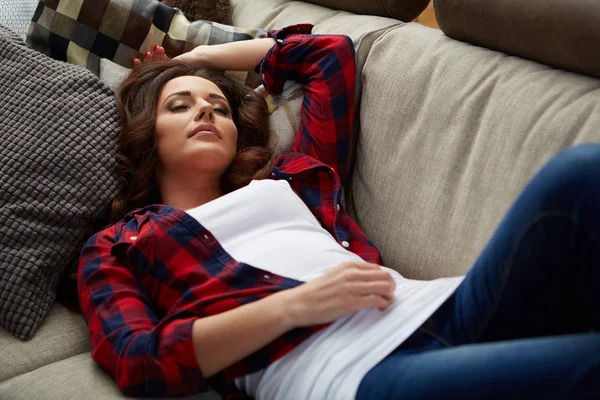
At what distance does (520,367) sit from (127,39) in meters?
1.36

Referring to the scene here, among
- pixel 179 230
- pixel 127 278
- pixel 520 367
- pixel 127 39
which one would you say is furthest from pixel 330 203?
pixel 127 39

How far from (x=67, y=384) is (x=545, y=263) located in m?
0.82

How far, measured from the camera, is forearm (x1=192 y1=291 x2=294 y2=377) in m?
1.11

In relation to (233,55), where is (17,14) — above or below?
below

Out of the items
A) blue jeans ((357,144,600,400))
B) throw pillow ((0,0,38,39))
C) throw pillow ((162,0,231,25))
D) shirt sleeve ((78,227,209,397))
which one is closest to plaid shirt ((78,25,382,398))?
shirt sleeve ((78,227,209,397))

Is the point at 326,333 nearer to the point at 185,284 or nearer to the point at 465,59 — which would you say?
the point at 185,284

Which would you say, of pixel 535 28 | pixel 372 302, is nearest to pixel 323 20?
pixel 535 28

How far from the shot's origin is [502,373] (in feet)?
3.10

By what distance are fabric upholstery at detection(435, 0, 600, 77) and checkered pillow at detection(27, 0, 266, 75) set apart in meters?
0.58

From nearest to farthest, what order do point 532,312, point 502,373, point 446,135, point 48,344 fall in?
point 502,373, point 532,312, point 48,344, point 446,135

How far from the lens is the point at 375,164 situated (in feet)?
5.21

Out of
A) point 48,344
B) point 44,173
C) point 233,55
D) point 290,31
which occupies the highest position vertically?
point 290,31

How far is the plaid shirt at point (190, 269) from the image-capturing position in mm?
1148

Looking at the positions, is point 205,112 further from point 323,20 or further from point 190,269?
point 323,20
